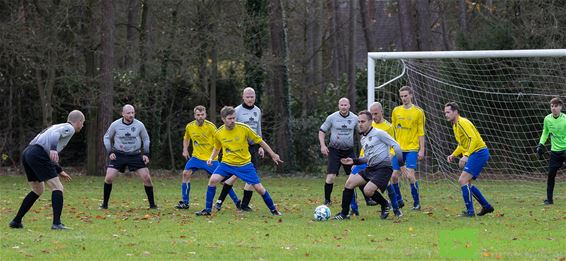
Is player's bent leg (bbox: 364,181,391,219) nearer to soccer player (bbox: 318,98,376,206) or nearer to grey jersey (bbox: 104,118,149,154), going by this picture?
soccer player (bbox: 318,98,376,206)

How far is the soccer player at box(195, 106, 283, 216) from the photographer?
1475 cm

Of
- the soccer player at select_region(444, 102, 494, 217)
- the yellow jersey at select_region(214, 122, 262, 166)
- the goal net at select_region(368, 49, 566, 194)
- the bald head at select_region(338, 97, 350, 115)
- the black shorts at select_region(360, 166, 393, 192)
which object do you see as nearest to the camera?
the black shorts at select_region(360, 166, 393, 192)

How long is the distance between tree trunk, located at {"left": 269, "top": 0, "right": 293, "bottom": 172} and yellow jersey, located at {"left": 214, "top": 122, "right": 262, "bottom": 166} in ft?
45.5

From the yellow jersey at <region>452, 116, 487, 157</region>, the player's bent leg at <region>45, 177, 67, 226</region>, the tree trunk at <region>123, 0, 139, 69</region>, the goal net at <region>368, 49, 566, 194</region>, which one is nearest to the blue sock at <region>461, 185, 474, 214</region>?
the yellow jersey at <region>452, 116, 487, 157</region>

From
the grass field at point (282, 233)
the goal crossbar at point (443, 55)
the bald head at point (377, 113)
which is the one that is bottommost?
the grass field at point (282, 233)

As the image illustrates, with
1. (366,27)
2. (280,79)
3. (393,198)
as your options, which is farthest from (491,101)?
(393,198)

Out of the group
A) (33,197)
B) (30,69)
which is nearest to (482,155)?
(33,197)

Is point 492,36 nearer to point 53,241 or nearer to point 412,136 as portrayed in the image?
point 412,136

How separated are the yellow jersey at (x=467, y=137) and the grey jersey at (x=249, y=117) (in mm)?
3406

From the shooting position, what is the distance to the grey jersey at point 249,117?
16.0m

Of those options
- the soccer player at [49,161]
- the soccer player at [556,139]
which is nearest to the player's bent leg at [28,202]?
the soccer player at [49,161]

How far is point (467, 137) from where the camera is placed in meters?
14.5

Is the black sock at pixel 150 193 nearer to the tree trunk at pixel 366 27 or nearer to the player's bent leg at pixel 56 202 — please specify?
the player's bent leg at pixel 56 202

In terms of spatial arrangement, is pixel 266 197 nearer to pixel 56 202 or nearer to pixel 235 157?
pixel 235 157
